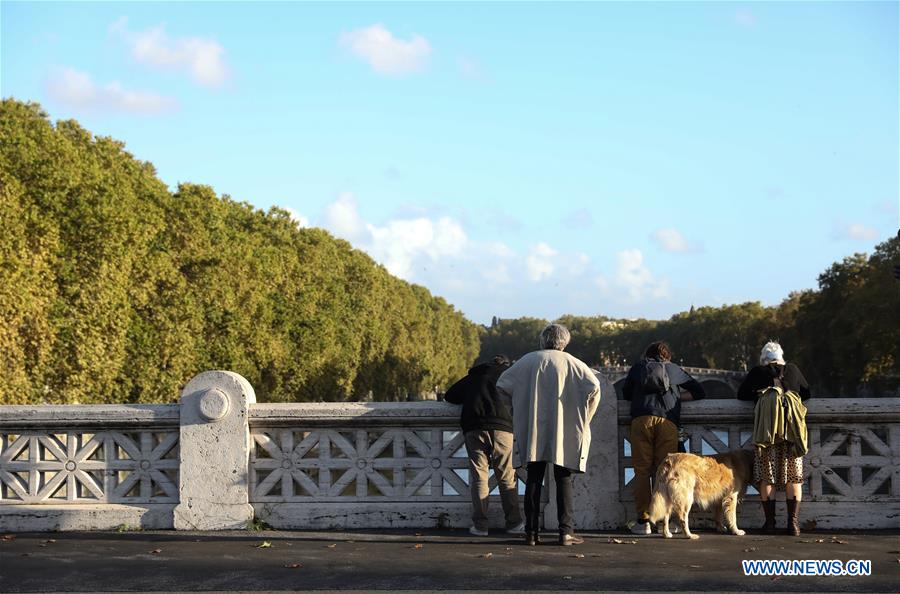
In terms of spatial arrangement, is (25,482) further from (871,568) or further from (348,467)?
(871,568)

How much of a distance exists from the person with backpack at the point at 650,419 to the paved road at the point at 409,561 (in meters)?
0.49

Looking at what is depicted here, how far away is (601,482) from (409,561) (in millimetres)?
2619

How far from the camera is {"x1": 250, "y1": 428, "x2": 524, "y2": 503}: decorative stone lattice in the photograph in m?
11.5

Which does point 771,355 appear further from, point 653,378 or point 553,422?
point 553,422

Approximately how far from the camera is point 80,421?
11602mm

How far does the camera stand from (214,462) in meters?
11.4

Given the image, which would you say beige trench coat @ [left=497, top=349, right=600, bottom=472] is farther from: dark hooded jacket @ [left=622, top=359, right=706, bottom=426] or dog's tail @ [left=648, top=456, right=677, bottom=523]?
dark hooded jacket @ [left=622, top=359, right=706, bottom=426]

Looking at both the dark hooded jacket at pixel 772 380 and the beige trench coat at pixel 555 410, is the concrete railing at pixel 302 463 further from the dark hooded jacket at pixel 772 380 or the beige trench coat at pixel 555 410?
the beige trench coat at pixel 555 410

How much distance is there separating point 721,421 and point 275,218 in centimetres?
6283

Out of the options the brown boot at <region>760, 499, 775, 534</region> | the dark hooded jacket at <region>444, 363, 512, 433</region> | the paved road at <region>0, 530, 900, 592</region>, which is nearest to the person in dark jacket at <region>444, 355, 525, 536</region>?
the dark hooded jacket at <region>444, 363, 512, 433</region>

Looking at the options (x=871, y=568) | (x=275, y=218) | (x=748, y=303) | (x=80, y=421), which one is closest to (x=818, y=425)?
(x=871, y=568)

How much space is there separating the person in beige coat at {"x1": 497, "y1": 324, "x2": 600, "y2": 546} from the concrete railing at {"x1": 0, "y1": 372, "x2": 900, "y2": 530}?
3.11ft

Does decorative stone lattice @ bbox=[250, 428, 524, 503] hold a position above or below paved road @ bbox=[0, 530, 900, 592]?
above

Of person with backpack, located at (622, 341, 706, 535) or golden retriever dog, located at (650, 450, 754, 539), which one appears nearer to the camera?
golden retriever dog, located at (650, 450, 754, 539)
